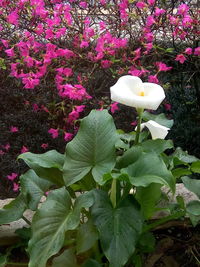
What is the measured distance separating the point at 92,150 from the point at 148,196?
0.30 meters

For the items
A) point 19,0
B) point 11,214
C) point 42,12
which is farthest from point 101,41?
point 11,214

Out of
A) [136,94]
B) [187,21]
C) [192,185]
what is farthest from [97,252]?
[187,21]

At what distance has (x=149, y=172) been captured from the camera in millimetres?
1596

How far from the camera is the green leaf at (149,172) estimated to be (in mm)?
1522

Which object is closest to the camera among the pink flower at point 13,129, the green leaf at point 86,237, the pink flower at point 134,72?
the green leaf at point 86,237

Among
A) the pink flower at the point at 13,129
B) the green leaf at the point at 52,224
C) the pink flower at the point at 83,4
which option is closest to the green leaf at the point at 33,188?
the green leaf at the point at 52,224

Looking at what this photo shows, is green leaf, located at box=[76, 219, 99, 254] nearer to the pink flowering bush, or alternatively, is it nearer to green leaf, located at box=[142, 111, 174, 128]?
green leaf, located at box=[142, 111, 174, 128]

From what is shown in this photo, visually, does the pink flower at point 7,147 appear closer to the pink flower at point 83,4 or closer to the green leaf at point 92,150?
the pink flower at point 83,4

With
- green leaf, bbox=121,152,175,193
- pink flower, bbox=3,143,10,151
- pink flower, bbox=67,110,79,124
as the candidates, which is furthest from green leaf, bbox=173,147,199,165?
pink flower, bbox=3,143,10,151

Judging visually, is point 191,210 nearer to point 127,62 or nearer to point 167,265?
point 167,265

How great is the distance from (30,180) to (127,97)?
63 cm

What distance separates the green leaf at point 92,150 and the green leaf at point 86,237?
7.1 inches

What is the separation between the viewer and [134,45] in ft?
11.3

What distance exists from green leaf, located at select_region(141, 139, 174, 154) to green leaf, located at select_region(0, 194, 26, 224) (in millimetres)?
595
